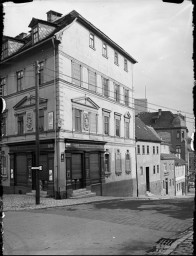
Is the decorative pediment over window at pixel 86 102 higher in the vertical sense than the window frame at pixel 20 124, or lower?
higher

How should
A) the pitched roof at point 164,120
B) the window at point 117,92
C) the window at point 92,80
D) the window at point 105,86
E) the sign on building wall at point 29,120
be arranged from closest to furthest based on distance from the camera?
the sign on building wall at point 29,120 → the window at point 92,80 → the window at point 105,86 → the window at point 117,92 → the pitched roof at point 164,120

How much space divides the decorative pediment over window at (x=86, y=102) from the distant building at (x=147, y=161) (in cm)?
1019

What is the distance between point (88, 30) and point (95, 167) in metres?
10.2

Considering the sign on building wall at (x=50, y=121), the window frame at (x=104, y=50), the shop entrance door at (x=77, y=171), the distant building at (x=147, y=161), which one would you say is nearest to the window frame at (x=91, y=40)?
the window frame at (x=104, y=50)

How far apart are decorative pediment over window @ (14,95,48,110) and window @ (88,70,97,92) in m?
3.99

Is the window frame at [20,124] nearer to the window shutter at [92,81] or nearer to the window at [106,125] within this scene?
the window shutter at [92,81]

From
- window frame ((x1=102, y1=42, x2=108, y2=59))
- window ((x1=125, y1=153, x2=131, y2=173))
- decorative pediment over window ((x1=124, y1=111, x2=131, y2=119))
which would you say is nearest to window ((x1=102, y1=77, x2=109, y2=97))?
window frame ((x1=102, y1=42, x2=108, y2=59))

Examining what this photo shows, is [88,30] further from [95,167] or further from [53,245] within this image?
[53,245]

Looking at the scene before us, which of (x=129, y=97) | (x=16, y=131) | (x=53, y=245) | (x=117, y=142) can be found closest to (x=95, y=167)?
(x=117, y=142)

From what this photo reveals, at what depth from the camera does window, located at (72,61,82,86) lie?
2077 centimetres

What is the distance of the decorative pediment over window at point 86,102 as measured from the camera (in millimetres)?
21008

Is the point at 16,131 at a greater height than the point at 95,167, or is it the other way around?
the point at 16,131

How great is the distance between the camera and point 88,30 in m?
21.3

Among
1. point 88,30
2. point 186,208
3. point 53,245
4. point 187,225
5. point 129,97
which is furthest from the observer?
point 129,97
